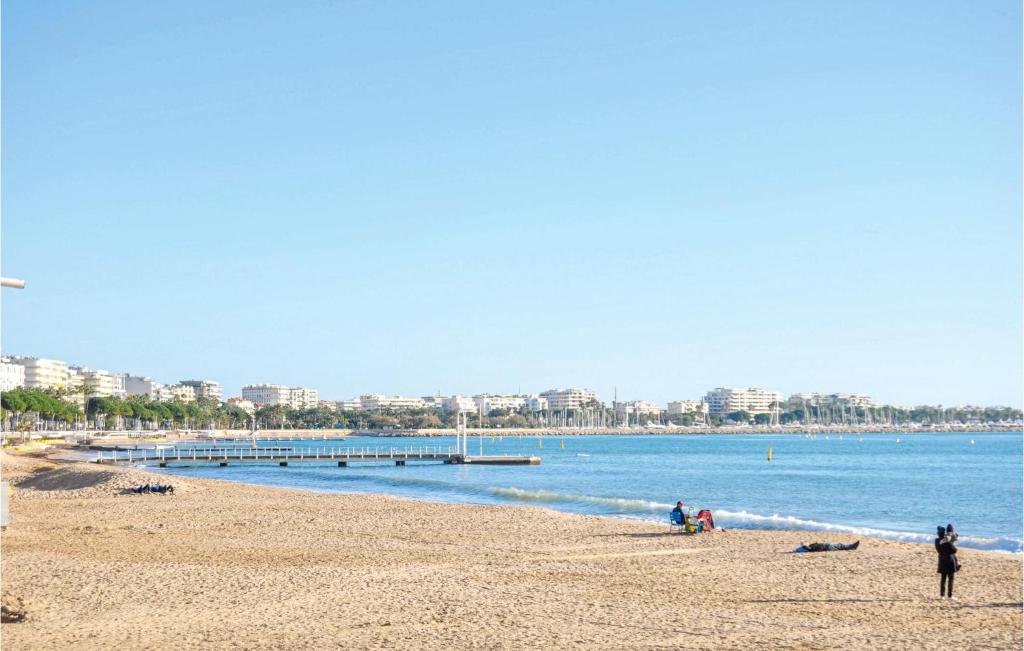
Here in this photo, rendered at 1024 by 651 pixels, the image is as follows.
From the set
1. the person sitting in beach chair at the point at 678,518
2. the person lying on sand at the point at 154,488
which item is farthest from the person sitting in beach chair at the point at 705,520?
the person lying on sand at the point at 154,488

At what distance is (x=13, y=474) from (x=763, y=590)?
50064mm

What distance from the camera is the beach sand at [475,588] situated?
44.2 feet

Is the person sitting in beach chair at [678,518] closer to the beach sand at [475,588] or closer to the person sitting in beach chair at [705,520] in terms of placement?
the person sitting in beach chair at [705,520]

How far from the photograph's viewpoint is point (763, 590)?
57.7 ft

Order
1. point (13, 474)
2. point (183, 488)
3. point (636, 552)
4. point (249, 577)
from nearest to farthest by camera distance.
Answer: point (249, 577) < point (636, 552) < point (183, 488) < point (13, 474)

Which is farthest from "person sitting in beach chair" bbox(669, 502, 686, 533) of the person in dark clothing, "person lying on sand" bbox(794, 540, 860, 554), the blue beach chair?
the person in dark clothing

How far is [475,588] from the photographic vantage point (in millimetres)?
17375

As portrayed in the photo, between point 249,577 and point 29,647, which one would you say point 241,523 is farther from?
point 29,647

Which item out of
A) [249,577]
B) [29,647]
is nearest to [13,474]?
[249,577]

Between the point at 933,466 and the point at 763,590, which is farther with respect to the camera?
the point at 933,466

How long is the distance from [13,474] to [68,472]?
701 centimetres

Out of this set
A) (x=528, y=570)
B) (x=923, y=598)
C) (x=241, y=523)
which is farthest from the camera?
(x=241, y=523)

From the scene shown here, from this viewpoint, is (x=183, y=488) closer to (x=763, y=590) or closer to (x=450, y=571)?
(x=450, y=571)

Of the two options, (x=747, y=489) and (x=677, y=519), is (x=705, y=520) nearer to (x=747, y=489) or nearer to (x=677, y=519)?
(x=677, y=519)
